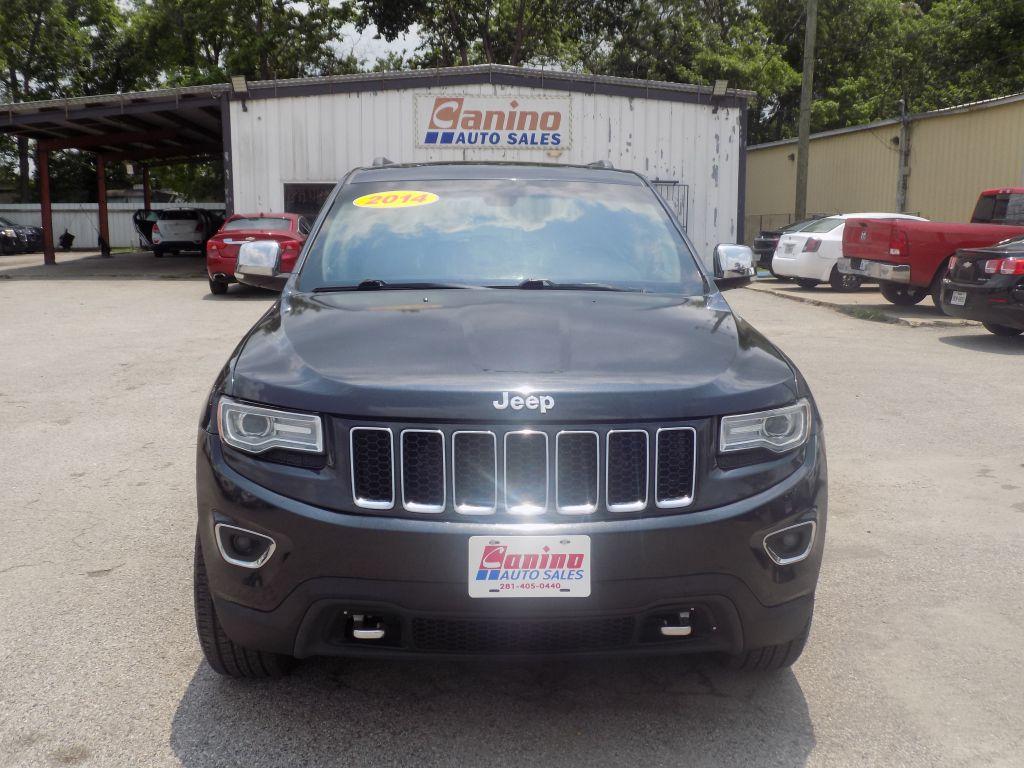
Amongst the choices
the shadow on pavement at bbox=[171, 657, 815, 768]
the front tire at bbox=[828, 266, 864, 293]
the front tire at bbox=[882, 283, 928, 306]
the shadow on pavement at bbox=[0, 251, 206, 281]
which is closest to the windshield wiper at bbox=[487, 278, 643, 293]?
the shadow on pavement at bbox=[171, 657, 815, 768]

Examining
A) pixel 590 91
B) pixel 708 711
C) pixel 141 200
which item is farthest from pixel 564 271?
pixel 141 200

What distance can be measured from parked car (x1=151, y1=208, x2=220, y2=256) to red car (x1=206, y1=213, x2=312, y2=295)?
14559 millimetres

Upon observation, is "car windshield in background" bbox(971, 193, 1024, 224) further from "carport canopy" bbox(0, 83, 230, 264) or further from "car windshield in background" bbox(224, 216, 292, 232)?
"carport canopy" bbox(0, 83, 230, 264)

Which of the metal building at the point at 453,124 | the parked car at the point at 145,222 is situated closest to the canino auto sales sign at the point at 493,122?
the metal building at the point at 453,124

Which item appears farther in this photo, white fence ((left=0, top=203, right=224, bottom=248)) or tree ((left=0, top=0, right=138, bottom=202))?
tree ((left=0, top=0, right=138, bottom=202))

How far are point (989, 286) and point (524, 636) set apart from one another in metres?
9.65

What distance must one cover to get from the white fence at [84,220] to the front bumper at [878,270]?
32.8 metres

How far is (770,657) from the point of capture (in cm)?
293

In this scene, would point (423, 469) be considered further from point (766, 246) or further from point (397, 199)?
point (766, 246)

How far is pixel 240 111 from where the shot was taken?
22.1 m

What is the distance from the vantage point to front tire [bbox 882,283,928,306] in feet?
47.5

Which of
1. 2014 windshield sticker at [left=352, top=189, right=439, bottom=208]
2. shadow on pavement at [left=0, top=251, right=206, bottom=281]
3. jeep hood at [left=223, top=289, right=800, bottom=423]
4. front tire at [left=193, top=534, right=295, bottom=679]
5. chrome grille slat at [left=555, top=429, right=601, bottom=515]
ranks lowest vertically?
shadow on pavement at [left=0, top=251, right=206, bottom=281]

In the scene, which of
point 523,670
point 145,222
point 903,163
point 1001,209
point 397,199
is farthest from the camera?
point 145,222

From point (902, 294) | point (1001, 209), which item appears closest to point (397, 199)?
point (902, 294)
